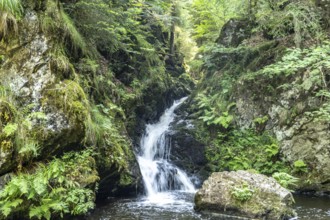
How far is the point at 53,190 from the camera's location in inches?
212

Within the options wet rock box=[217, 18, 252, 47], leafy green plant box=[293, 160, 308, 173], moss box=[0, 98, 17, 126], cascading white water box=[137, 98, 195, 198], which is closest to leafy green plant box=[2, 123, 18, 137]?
moss box=[0, 98, 17, 126]

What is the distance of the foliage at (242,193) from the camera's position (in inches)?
267

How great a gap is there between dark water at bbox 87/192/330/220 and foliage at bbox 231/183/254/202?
1.78 feet

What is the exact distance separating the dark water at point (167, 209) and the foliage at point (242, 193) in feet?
1.78

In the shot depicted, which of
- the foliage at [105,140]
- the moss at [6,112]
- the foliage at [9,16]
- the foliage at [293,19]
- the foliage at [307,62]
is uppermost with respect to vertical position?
the foliage at [293,19]

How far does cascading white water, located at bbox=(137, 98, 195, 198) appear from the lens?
9570 millimetres

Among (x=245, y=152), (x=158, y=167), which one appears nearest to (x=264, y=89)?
(x=245, y=152)

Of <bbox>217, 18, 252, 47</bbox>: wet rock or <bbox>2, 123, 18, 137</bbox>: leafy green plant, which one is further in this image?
<bbox>217, 18, 252, 47</bbox>: wet rock

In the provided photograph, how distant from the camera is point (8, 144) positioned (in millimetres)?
5398

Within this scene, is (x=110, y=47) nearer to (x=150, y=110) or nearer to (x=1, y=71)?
(x=150, y=110)

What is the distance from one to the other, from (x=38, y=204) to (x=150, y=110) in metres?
8.50

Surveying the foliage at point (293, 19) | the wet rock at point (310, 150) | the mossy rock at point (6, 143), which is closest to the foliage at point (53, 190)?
the mossy rock at point (6, 143)

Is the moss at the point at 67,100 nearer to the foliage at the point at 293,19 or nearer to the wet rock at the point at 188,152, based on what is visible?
the wet rock at the point at 188,152

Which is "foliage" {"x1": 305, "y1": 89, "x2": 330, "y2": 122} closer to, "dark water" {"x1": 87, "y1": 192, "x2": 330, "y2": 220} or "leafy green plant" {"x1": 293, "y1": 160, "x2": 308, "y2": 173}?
"leafy green plant" {"x1": 293, "y1": 160, "x2": 308, "y2": 173}
